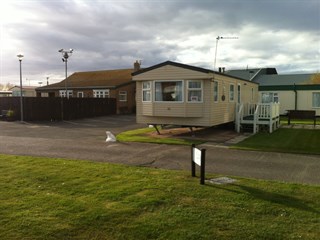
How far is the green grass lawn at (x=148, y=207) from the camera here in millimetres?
4156

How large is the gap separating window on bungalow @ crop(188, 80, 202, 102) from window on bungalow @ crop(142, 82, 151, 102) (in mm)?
2147

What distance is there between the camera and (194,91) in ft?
48.7

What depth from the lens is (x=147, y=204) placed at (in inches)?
203

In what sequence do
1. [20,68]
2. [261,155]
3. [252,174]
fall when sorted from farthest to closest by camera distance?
[20,68], [261,155], [252,174]

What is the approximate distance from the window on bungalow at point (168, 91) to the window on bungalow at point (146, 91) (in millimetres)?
461

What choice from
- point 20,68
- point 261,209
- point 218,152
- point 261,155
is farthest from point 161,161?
point 20,68

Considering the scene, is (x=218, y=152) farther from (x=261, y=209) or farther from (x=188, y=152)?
(x=261, y=209)

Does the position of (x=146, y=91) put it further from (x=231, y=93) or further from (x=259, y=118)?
(x=259, y=118)

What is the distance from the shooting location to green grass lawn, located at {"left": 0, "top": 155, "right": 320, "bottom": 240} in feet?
13.6

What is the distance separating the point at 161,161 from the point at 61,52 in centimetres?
2428

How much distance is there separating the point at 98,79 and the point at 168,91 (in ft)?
103

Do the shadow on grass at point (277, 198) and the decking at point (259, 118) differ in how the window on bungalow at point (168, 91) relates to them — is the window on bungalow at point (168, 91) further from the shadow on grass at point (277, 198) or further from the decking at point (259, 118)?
the shadow on grass at point (277, 198)

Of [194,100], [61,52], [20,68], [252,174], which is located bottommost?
[252,174]

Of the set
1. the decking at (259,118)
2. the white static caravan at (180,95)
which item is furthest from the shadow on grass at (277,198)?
the decking at (259,118)
